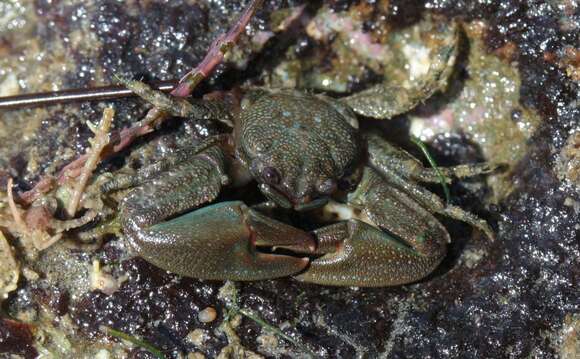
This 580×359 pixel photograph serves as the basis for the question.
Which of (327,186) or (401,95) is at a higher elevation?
(401,95)

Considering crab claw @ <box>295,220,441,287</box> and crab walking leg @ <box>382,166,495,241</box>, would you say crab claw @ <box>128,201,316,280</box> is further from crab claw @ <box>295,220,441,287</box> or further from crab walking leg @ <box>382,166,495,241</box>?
crab walking leg @ <box>382,166,495,241</box>

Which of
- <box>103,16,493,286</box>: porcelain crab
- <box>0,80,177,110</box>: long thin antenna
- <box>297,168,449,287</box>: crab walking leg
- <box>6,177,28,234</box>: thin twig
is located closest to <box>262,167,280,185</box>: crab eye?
<box>103,16,493,286</box>: porcelain crab

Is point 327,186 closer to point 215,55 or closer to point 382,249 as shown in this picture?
point 382,249

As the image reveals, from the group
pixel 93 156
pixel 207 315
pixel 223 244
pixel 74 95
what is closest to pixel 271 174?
pixel 223 244

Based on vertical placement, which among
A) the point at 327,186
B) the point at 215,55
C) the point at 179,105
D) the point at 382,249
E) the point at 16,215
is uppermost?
the point at 215,55

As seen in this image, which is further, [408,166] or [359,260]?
[408,166]

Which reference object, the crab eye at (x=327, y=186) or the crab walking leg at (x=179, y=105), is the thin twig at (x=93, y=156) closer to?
the crab walking leg at (x=179, y=105)
